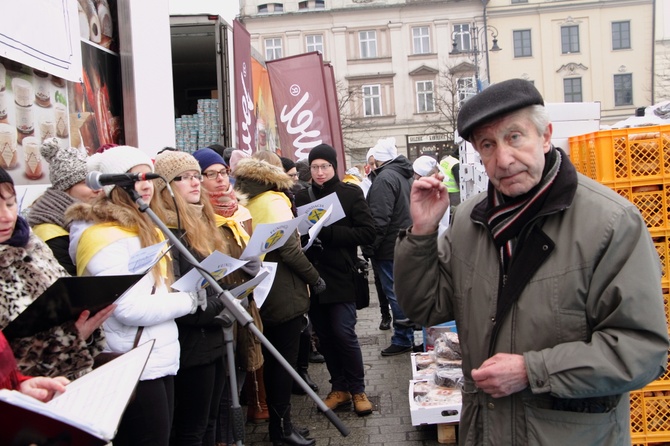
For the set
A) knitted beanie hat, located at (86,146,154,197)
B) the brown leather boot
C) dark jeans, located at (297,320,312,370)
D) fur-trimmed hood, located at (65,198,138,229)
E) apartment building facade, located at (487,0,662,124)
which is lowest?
the brown leather boot

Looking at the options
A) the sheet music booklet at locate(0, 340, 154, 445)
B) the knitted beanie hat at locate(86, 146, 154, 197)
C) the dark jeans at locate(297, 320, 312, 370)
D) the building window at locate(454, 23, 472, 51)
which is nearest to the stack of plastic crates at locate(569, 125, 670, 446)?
the knitted beanie hat at locate(86, 146, 154, 197)

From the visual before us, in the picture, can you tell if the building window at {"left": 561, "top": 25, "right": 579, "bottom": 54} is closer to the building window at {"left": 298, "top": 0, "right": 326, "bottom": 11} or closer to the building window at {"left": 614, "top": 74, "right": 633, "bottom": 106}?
the building window at {"left": 614, "top": 74, "right": 633, "bottom": 106}

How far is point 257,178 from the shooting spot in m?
4.96

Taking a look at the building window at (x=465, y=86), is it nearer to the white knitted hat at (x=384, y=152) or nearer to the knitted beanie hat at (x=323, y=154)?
the white knitted hat at (x=384, y=152)

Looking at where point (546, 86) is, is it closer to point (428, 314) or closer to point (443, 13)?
point (443, 13)

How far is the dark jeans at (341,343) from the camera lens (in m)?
5.60

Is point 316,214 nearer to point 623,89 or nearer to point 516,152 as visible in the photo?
point 516,152

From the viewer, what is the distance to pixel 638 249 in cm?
201

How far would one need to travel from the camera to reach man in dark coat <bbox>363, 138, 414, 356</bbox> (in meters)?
7.35

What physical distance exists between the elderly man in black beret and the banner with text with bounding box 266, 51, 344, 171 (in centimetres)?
745

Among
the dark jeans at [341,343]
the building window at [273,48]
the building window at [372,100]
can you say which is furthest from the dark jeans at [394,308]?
the building window at [273,48]

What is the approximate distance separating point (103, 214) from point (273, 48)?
4692 cm

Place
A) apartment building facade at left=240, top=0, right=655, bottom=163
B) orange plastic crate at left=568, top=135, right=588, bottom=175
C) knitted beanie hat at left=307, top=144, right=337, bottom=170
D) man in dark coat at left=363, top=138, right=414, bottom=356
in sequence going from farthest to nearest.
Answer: apartment building facade at left=240, top=0, right=655, bottom=163, man in dark coat at left=363, top=138, right=414, bottom=356, knitted beanie hat at left=307, top=144, right=337, bottom=170, orange plastic crate at left=568, top=135, right=588, bottom=175

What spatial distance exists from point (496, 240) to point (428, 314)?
405mm
